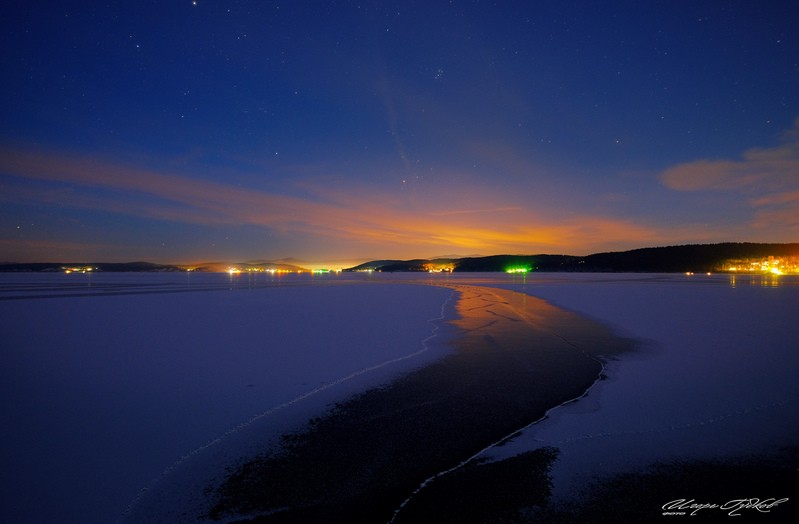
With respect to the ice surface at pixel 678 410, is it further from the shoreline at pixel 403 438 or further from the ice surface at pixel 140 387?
the ice surface at pixel 140 387

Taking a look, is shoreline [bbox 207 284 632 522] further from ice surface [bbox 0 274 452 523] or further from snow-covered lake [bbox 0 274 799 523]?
ice surface [bbox 0 274 452 523]

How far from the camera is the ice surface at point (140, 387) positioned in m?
3.94

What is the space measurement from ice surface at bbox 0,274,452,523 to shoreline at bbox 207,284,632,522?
0.77 metres

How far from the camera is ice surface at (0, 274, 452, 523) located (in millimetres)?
3936

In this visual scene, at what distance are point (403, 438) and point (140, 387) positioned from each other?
4.70m

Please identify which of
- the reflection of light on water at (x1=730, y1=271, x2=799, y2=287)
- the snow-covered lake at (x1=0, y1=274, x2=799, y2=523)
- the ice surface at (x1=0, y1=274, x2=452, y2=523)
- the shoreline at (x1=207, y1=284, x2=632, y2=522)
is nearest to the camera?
the shoreline at (x1=207, y1=284, x2=632, y2=522)

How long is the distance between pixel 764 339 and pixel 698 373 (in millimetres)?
5093

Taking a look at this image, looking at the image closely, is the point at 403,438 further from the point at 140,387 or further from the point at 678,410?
the point at 140,387

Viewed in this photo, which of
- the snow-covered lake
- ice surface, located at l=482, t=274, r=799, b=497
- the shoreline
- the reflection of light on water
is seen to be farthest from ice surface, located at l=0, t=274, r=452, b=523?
the reflection of light on water

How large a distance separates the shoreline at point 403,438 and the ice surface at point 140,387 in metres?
0.77

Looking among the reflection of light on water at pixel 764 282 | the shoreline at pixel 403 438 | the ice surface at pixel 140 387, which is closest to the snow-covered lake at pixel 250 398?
the ice surface at pixel 140 387

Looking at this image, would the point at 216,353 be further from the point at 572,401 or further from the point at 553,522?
the point at 553,522

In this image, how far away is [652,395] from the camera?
632 cm

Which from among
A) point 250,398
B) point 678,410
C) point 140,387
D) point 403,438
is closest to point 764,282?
point 678,410
